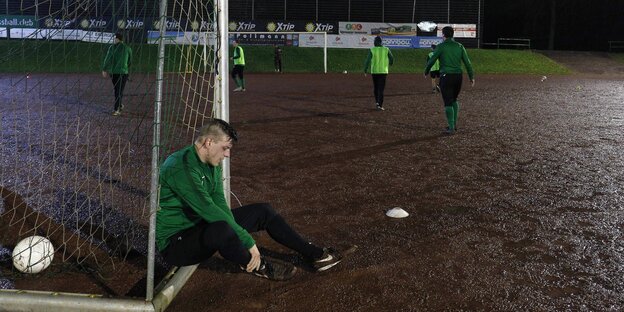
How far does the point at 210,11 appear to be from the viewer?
4551 mm

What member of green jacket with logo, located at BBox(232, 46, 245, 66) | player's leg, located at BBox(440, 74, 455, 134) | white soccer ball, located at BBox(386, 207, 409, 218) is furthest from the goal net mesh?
green jacket with logo, located at BBox(232, 46, 245, 66)

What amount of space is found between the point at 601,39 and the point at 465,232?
49.5 metres

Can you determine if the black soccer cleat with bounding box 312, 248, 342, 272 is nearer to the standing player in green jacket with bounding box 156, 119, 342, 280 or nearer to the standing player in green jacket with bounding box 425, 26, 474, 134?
the standing player in green jacket with bounding box 156, 119, 342, 280

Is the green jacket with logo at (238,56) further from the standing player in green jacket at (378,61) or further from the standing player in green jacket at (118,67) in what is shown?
the standing player in green jacket at (118,67)

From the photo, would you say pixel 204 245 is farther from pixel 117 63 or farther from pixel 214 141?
pixel 117 63

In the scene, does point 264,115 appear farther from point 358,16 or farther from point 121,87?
point 358,16

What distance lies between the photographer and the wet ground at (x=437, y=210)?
11.8ft

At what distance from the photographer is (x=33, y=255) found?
3896mm

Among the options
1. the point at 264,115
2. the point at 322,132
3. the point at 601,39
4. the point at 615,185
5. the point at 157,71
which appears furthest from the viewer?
the point at 601,39

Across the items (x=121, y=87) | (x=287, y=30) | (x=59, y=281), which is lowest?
(x=59, y=281)

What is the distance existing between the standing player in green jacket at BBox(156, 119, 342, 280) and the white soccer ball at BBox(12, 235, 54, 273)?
902 millimetres

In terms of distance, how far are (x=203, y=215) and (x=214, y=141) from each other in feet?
1.58

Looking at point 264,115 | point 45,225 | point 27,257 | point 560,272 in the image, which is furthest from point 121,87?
point 560,272

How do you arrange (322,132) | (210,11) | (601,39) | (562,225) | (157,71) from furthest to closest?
(601,39)
(322,132)
(562,225)
(210,11)
(157,71)
